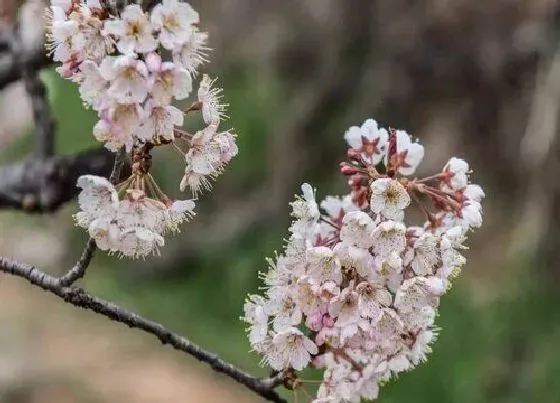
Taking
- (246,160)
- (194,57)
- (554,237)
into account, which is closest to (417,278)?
(194,57)

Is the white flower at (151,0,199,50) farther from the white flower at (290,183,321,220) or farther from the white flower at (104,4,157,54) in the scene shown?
the white flower at (290,183,321,220)

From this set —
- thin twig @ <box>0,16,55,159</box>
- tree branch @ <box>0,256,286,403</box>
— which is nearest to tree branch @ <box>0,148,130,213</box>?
thin twig @ <box>0,16,55,159</box>

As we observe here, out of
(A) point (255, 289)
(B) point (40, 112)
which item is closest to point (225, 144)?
(B) point (40, 112)

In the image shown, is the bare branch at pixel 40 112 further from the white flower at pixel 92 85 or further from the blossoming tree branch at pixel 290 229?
the white flower at pixel 92 85

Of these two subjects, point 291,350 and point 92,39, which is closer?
point 92,39

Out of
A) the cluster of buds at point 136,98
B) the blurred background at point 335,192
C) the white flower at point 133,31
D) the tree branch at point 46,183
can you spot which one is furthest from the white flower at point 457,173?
the blurred background at point 335,192

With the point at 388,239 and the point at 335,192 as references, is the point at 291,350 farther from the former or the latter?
the point at 335,192
